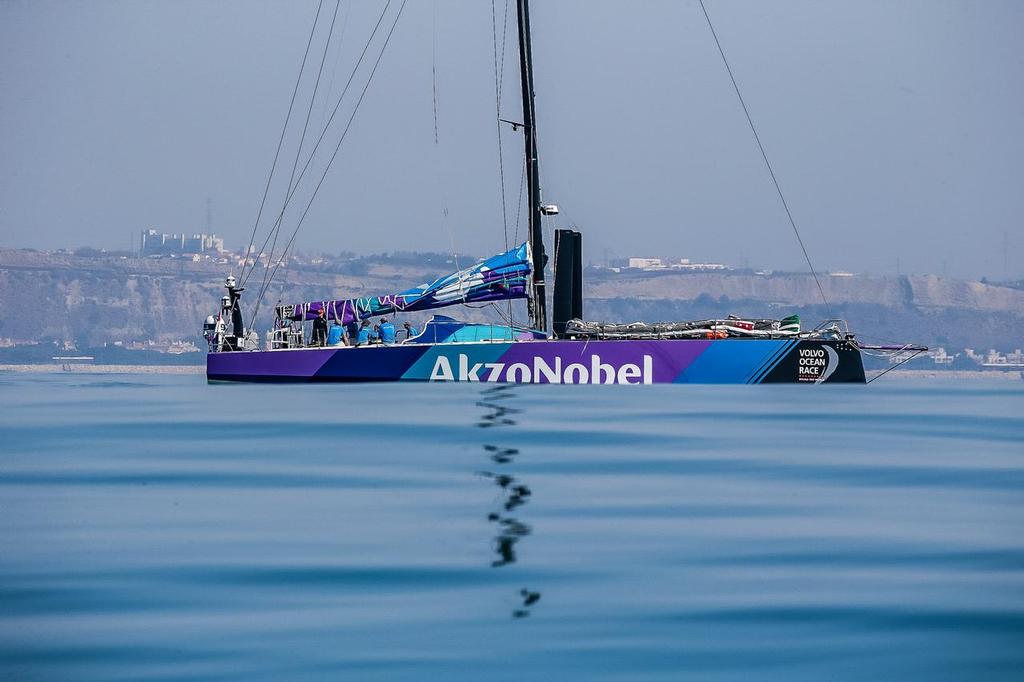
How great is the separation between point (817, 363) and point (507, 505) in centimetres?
2700

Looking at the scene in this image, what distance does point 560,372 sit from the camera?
4216 centimetres

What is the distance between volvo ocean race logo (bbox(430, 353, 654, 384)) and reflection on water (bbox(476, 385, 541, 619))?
11594 millimetres

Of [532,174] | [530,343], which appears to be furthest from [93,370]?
[530,343]

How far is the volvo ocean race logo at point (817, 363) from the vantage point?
134 ft

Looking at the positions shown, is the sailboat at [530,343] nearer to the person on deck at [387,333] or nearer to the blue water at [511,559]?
the person on deck at [387,333]

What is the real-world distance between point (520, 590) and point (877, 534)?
4.12 m

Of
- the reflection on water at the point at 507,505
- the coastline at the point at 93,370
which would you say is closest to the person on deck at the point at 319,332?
the reflection on water at the point at 507,505

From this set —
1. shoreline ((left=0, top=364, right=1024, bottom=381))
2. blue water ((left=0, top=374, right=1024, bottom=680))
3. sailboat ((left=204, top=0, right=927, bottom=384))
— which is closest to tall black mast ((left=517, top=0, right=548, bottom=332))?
sailboat ((left=204, top=0, right=927, bottom=384))

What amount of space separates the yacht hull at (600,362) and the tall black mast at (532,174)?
324 centimetres

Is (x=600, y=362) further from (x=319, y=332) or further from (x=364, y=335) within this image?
(x=319, y=332)

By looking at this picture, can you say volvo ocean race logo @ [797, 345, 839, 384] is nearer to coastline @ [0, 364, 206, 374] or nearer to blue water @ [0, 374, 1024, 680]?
blue water @ [0, 374, 1024, 680]

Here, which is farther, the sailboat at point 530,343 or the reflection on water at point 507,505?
the sailboat at point 530,343

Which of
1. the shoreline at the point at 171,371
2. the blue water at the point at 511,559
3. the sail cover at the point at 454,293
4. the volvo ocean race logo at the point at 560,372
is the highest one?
the sail cover at the point at 454,293

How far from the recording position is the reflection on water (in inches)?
420
